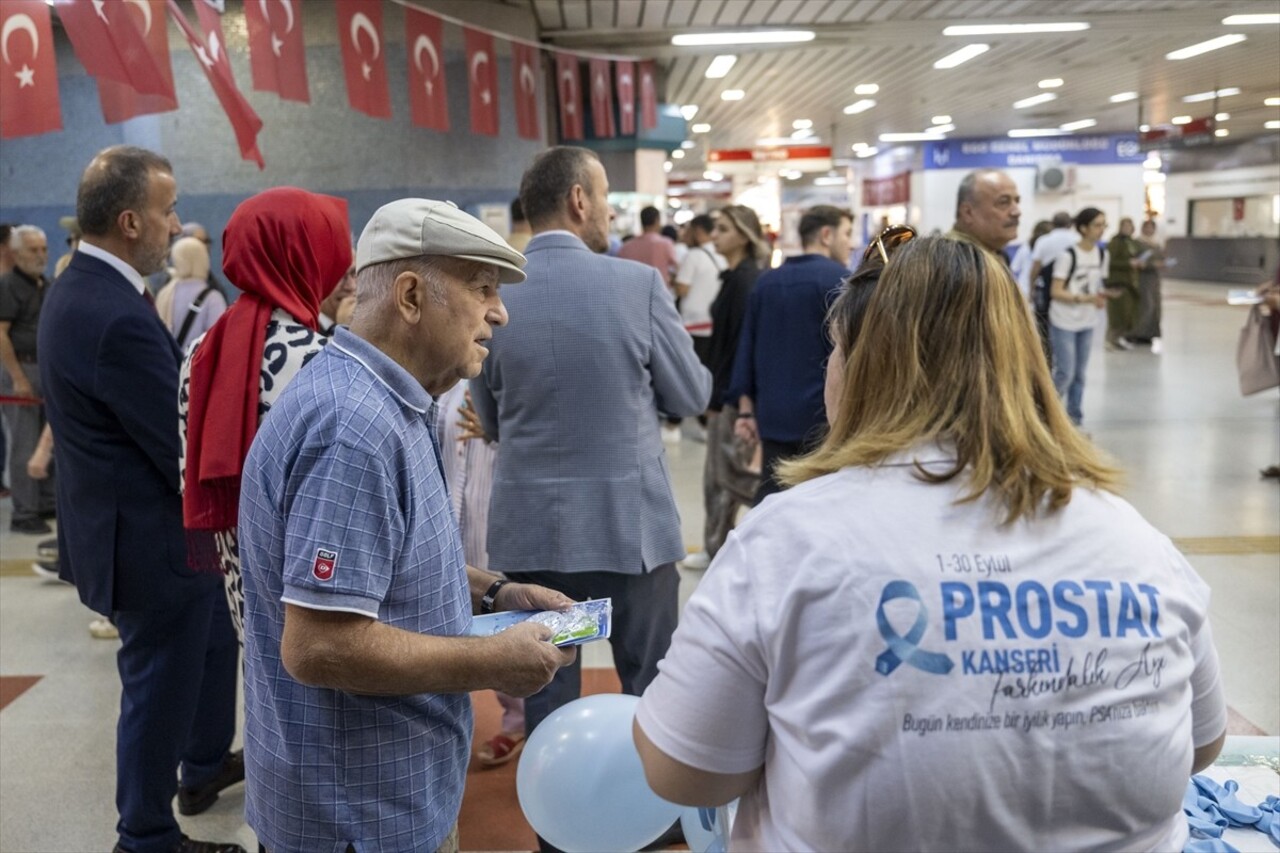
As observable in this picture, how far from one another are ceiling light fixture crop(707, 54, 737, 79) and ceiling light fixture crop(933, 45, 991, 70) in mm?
2627

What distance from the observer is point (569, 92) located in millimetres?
10648

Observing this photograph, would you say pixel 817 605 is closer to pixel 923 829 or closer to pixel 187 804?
pixel 923 829

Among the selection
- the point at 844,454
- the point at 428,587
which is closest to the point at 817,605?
the point at 844,454

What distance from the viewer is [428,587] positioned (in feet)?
4.91

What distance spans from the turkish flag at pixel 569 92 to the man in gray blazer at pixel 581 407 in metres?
8.29

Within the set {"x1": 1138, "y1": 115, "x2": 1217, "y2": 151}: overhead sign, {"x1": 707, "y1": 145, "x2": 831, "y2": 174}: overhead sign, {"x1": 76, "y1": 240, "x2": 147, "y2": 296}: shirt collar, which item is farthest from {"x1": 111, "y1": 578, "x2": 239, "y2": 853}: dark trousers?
{"x1": 707, "y1": 145, "x2": 831, "y2": 174}: overhead sign

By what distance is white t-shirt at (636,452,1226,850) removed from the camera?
3.38 feet

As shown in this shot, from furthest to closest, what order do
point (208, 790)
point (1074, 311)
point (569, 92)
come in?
1. point (569, 92)
2. point (1074, 311)
3. point (208, 790)

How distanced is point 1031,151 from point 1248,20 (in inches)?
555

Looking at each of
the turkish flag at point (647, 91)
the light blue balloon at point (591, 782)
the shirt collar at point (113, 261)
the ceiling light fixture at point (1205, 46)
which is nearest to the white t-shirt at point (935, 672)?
the light blue balloon at point (591, 782)

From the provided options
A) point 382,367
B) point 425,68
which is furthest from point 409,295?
point 425,68

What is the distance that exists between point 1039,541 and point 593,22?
10.3 m

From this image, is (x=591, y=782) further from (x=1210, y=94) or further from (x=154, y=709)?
(x=1210, y=94)

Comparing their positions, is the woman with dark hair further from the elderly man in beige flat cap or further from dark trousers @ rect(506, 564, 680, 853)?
the elderly man in beige flat cap
